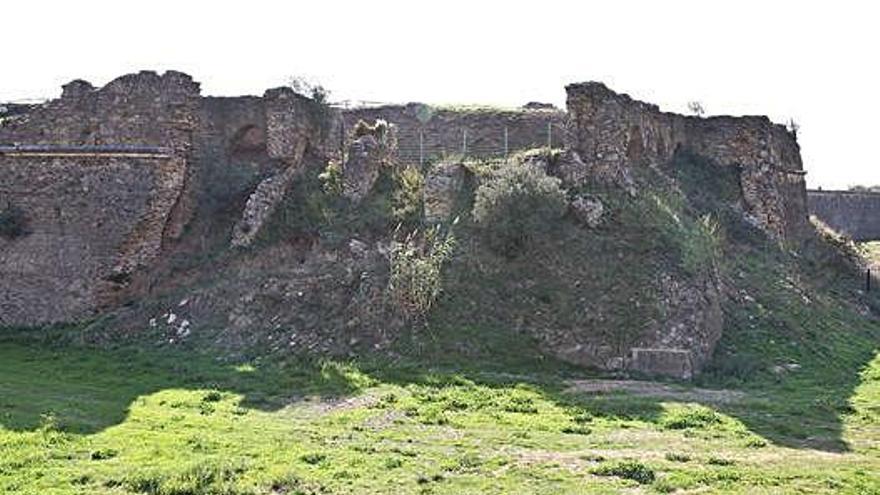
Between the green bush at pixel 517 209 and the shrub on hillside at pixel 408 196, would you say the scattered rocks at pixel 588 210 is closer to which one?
the green bush at pixel 517 209

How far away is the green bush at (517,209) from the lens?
64.2ft

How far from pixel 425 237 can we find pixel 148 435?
882 centimetres

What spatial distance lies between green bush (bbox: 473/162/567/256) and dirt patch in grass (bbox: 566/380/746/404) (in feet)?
13.7

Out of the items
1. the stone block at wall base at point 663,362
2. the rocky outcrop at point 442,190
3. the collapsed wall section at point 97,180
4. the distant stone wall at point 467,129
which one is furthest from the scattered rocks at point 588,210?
the collapsed wall section at point 97,180

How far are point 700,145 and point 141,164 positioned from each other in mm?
16115

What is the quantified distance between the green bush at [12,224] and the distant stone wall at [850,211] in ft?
103

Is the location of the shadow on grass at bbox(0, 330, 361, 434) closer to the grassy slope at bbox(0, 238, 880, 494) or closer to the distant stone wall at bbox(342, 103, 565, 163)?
the grassy slope at bbox(0, 238, 880, 494)

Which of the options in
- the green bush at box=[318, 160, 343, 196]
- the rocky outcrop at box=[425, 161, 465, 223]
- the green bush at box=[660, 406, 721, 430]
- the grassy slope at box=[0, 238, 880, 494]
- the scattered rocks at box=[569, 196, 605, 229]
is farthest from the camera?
the green bush at box=[318, 160, 343, 196]

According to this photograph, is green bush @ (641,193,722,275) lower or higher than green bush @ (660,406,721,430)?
higher

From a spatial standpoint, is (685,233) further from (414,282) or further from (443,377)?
(443,377)

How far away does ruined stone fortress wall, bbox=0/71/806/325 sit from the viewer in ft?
71.9

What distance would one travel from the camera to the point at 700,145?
28281 millimetres

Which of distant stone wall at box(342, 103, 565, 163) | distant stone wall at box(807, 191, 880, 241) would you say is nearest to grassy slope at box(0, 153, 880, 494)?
distant stone wall at box(342, 103, 565, 163)

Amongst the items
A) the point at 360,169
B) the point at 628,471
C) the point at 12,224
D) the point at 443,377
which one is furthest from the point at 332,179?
the point at 628,471
